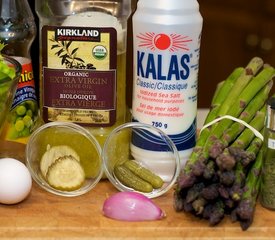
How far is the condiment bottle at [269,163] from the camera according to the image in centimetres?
94

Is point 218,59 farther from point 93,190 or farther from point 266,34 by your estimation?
point 93,190

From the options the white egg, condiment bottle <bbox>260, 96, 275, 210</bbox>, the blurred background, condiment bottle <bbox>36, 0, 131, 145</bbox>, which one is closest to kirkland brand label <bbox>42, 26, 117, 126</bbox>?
condiment bottle <bbox>36, 0, 131, 145</bbox>

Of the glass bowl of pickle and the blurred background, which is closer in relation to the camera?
A: the glass bowl of pickle

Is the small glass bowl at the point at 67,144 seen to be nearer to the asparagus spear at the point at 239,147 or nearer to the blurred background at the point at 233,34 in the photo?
the asparagus spear at the point at 239,147

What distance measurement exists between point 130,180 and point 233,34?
155 centimetres

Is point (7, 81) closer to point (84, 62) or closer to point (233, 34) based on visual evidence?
point (84, 62)

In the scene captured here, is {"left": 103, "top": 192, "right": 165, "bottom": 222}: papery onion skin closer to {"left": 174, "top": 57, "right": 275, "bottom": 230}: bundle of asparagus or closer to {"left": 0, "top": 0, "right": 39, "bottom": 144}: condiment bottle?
{"left": 174, "top": 57, "right": 275, "bottom": 230}: bundle of asparagus

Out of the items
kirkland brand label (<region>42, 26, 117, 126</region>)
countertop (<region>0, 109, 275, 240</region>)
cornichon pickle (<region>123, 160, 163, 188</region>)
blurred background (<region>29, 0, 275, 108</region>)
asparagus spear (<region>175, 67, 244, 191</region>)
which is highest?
kirkland brand label (<region>42, 26, 117, 126</region>)

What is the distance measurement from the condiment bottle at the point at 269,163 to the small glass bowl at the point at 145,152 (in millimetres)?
123

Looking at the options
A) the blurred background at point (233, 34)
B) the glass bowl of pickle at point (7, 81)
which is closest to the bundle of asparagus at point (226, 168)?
the glass bowl of pickle at point (7, 81)

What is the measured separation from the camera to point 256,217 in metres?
0.95

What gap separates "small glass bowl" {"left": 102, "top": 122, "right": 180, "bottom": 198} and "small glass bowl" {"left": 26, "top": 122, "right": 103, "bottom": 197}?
2 cm

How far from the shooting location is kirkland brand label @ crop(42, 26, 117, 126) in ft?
3.33

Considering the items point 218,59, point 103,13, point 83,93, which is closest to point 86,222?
point 83,93
